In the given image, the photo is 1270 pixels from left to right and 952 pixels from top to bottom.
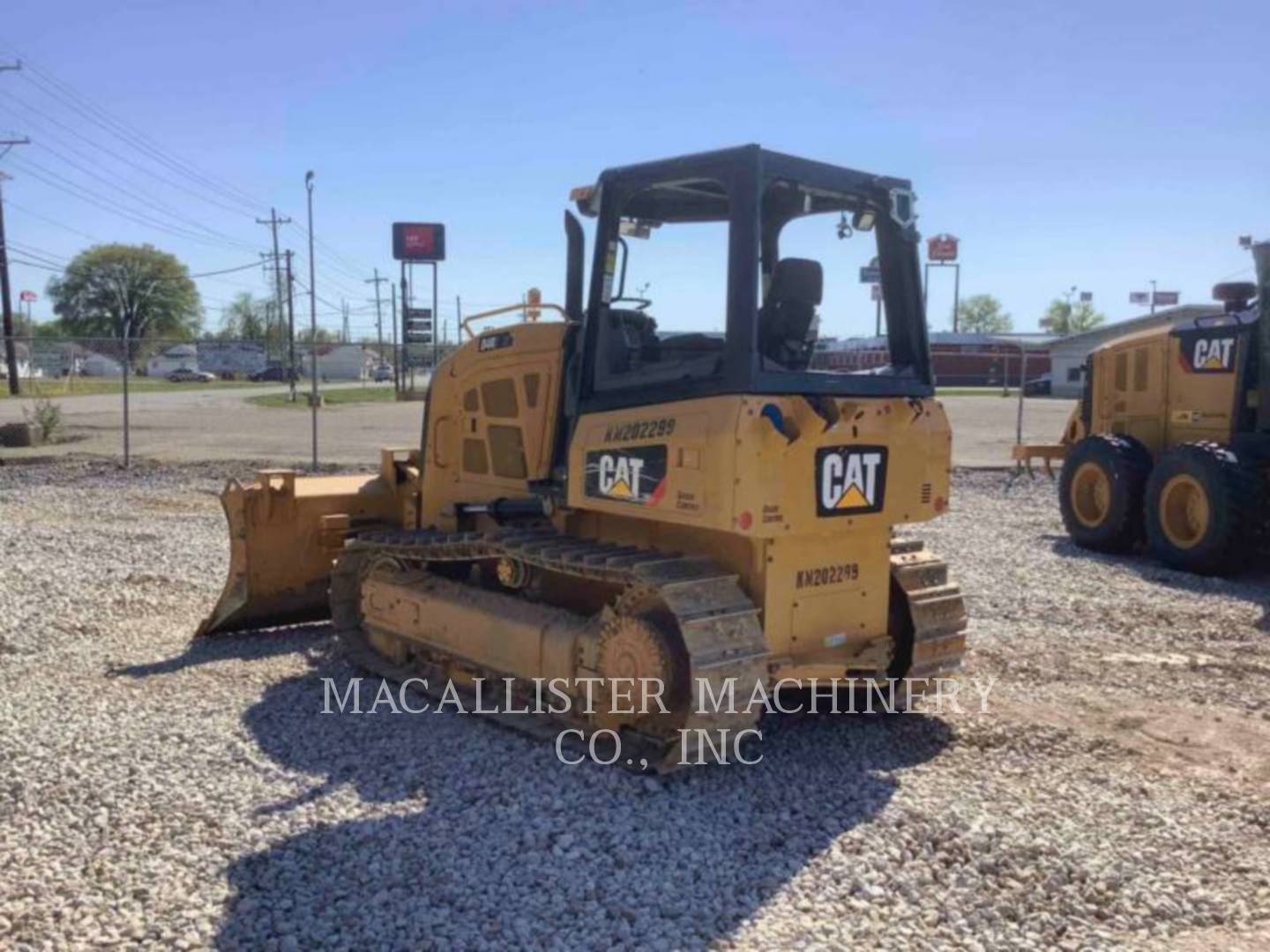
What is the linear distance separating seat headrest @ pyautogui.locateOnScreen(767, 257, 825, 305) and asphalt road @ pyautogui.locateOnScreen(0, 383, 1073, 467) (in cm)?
1395

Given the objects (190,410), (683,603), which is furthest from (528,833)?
(190,410)

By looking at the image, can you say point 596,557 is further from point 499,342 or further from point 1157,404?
point 1157,404

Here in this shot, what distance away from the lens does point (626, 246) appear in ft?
18.7

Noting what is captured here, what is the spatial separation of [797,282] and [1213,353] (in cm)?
863

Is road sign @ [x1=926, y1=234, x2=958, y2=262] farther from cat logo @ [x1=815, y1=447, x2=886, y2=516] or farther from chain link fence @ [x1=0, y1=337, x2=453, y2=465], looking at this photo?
cat logo @ [x1=815, y1=447, x2=886, y2=516]

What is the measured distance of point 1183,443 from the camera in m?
12.3

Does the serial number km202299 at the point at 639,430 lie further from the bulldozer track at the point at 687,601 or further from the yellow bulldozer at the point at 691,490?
the bulldozer track at the point at 687,601

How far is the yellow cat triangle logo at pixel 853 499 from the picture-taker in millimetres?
5230

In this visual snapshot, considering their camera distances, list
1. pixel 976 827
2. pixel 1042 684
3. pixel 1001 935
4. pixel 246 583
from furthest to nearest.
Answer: pixel 246 583 < pixel 1042 684 < pixel 976 827 < pixel 1001 935

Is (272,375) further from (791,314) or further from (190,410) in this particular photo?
(791,314)

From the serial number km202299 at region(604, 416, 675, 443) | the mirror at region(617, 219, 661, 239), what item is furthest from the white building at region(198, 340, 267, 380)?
the serial number km202299 at region(604, 416, 675, 443)

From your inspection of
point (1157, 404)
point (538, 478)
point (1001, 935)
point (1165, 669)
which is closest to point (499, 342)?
point (538, 478)

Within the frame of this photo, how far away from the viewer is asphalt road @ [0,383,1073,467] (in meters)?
20.1

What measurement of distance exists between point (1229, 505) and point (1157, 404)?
7.79ft
